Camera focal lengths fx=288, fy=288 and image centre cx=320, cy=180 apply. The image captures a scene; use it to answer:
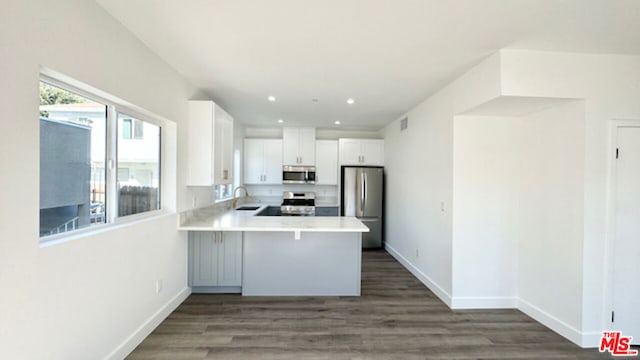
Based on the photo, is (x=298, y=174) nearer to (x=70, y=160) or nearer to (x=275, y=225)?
(x=275, y=225)

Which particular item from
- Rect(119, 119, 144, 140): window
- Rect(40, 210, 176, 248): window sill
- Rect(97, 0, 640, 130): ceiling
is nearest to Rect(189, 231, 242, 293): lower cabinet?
Rect(40, 210, 176, 248): window sill

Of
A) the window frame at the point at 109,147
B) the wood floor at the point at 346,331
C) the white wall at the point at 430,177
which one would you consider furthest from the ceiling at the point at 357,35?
the wood floor at the point at 346,331

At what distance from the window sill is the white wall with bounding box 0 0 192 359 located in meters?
0.03

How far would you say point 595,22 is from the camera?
193cm

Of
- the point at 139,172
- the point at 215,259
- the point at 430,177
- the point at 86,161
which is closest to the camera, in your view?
the point at 86,161

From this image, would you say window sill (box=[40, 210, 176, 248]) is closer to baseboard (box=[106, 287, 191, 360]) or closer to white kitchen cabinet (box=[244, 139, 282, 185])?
baseboard (box=[106, 287, 191, 360])

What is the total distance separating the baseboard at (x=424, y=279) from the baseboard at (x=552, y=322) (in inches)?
29.1

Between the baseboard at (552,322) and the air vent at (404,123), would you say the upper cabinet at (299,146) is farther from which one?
the baseboard at (552,322)

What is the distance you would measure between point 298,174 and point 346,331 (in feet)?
11.8

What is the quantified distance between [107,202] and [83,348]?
0.95 metres

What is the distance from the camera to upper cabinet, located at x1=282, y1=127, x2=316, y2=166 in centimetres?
578

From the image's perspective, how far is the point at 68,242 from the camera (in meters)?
1.65

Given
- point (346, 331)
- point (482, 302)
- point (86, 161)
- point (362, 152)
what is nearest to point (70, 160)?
point (86, 161)

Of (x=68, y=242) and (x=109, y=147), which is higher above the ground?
(x=109, y=147)
